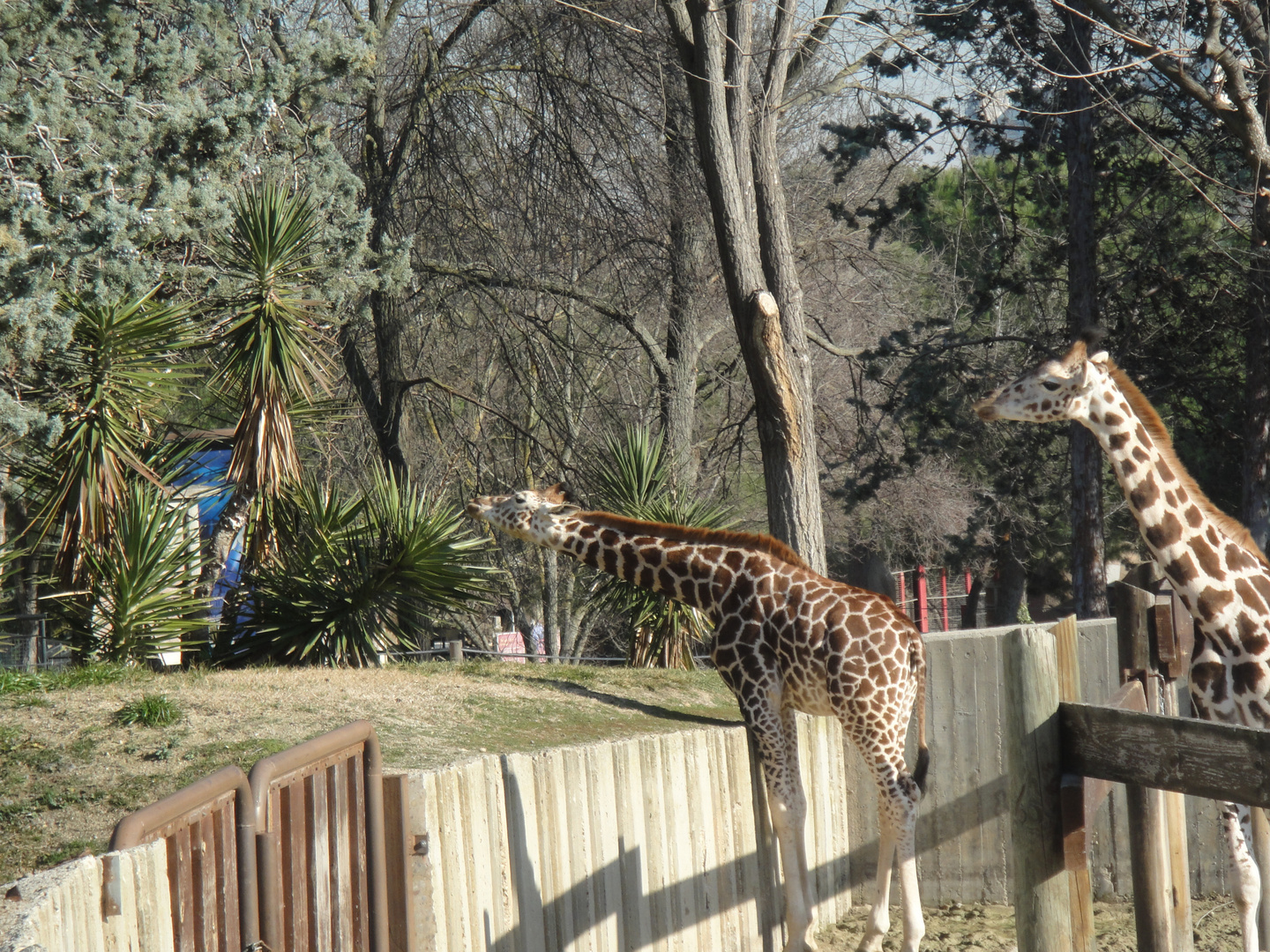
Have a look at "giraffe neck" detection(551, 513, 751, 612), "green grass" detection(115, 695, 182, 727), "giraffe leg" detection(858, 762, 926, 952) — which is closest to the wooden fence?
"giraffe leg" detection(858, 762, 926, 952)

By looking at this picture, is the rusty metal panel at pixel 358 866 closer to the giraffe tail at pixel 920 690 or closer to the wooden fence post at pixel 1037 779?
the wooden fence post at pixel 1037 779

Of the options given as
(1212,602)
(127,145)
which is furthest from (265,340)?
(1212,602)

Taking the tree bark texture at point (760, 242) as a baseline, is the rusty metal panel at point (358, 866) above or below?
below

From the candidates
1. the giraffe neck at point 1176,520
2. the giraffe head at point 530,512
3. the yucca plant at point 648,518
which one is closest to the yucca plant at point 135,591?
the giraffe head at point 530,512

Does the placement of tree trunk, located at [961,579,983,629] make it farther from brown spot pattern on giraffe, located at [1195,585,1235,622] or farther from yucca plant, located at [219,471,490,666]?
brown spot pattern on giraffe, located at [1195,585,1235,622]

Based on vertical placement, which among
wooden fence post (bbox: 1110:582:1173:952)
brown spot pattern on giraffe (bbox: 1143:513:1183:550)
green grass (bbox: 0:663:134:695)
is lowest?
wooden fence post (bbox: 1110:582:1173:952)

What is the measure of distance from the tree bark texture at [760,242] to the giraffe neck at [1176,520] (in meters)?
4.04

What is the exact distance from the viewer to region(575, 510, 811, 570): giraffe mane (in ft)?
22.1

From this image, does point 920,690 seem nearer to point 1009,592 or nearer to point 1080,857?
point 1080,857

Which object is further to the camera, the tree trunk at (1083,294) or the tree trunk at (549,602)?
the tree trunk at (549,602)

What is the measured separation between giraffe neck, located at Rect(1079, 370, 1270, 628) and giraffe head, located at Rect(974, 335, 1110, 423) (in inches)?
2.0

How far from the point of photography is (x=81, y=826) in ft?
17.9

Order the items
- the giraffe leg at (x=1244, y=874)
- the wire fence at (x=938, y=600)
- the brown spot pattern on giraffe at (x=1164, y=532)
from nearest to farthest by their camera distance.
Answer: the giraffe leg at (x=1244, y=874)
the brown spot pattern on giraffe at (x=1164, y=532)
the wire fence at (x=938, y=600)

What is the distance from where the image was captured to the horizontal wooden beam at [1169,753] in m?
3.08
